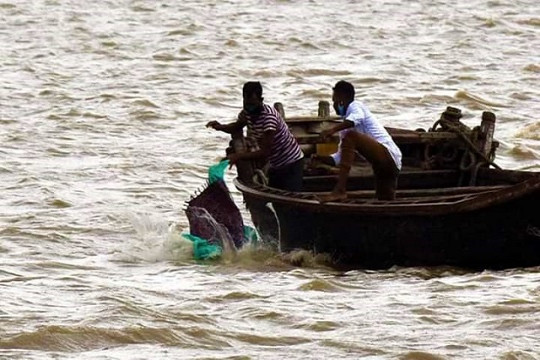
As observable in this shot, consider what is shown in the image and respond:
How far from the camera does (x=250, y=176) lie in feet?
43.1

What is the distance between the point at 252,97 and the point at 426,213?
71.9 inches

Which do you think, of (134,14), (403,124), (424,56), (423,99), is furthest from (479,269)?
(134,14)

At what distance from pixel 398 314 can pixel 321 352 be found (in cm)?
108

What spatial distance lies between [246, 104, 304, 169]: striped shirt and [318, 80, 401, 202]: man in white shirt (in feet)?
2.24

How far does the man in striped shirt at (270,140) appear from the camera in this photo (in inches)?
500

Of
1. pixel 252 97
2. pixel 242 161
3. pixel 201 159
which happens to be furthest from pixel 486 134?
pixel 201 159

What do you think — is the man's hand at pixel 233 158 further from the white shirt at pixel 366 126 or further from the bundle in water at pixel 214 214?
the white shirt at pixel 366 126

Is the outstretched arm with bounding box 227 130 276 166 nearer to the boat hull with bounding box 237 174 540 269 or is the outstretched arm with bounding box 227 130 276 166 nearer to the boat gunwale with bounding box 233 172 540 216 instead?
the boat gunwale with bounding box 233 172 540 216

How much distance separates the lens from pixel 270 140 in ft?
41.9

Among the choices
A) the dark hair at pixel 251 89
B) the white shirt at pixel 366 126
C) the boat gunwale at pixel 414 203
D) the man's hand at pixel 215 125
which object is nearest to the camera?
the boat gunwale at pixel 414 203

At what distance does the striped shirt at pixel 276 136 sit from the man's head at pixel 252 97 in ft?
0.32

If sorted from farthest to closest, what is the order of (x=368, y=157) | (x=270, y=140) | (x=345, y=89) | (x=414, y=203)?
(x=270, y=140) < (x=368, y=157) < (x=345, y=89) < (x=414, y=203)

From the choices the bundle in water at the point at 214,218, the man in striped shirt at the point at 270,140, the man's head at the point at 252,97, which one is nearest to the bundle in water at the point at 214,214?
the bundle in water at the point at 214,218

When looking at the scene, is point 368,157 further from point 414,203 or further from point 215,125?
point 215,125
